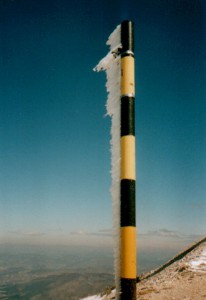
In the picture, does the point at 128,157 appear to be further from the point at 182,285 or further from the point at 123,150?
the point at 182,285

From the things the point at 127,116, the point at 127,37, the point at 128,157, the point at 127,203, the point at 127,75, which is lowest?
the point at 127,203

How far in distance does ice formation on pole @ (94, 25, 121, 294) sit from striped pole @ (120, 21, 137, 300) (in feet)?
0.58

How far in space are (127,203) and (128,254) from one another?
41.0 inches

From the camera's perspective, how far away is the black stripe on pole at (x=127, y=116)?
674cm

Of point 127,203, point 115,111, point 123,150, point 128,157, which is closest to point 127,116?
point 115,111

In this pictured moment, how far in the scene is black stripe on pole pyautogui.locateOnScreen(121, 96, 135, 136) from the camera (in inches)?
265

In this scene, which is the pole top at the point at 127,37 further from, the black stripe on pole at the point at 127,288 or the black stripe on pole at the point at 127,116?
the black stripe on pole at the point at 127,288

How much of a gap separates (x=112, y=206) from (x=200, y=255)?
1155 centimetres

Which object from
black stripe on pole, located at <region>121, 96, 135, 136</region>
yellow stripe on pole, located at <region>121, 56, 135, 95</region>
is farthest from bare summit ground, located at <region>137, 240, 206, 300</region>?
yellow stripe on pole, located at <region>121, 56, 135, 95</region>

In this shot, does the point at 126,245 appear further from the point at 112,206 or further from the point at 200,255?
the point at 200,255

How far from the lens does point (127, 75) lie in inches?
274

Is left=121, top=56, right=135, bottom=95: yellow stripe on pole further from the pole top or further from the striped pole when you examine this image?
the pole top

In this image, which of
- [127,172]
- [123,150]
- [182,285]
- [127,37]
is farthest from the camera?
[182,285]

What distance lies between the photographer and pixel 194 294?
10359 millimetres
